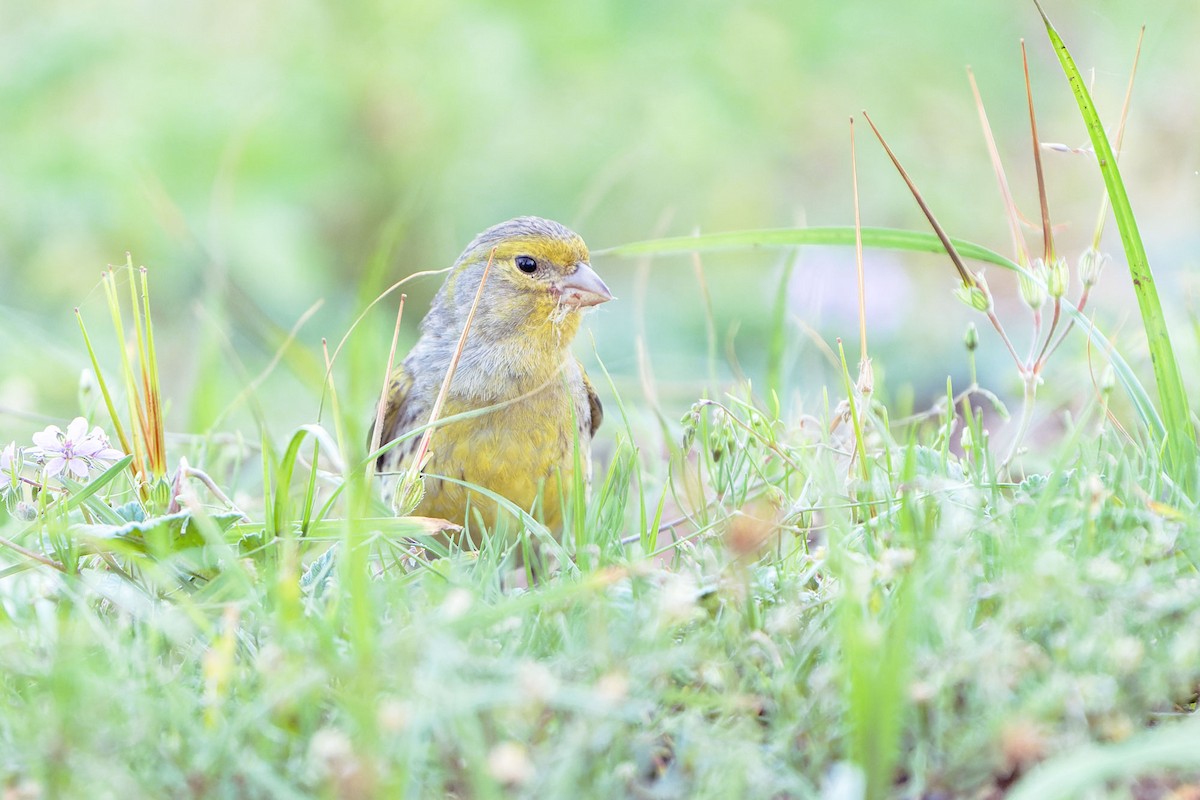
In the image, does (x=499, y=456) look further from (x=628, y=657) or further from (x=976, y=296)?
(x=628, y=657)

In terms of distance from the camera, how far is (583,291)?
3.44 metres

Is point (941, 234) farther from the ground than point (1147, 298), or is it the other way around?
point (941, 234)

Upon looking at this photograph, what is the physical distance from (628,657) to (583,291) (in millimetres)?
1892

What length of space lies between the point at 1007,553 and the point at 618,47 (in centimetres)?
518

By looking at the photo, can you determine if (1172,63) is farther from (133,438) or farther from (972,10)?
(133,438)

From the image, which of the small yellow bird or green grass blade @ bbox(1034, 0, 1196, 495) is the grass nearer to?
green grass blade @ bbox(1034, 0, 1196, 495)

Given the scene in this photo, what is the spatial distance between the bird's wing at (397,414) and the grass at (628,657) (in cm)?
116

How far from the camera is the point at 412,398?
3.46 m

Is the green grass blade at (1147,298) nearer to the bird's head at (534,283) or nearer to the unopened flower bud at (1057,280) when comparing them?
the unopened flower bud at (1057,280)

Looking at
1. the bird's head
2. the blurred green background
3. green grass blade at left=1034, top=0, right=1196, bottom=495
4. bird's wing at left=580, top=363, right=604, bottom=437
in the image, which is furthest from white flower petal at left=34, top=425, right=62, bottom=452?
the blurred green background

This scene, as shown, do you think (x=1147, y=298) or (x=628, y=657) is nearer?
(x=628, y=657)

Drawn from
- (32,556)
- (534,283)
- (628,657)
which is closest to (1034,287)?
(628,657)

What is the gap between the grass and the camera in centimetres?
148

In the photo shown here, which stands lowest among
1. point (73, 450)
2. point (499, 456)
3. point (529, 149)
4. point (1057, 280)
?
point (499, 456)
